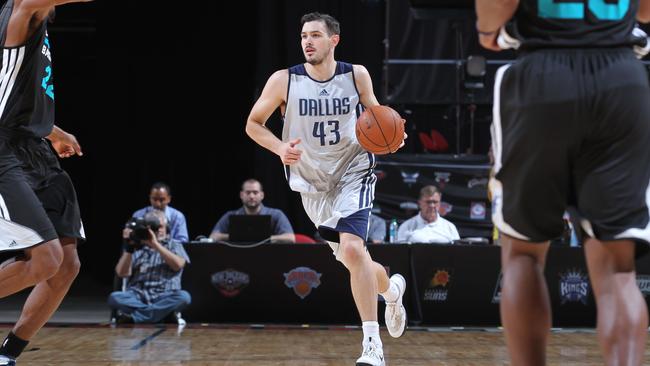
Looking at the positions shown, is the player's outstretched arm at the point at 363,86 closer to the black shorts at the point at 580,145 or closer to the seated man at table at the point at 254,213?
the black shorts at the point at 580,145

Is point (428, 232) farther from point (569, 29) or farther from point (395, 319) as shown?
point (569, 29)

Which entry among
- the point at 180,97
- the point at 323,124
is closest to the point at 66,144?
the point at 323,124

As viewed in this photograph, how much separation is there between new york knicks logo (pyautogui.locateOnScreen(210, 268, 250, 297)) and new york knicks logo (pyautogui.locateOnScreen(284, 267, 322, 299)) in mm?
416

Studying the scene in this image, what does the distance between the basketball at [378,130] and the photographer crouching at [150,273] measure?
377 centimetres

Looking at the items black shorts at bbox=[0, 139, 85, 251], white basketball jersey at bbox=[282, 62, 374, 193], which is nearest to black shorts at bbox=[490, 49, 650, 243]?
black shorts at bbox=[0, 139, 85, 251]

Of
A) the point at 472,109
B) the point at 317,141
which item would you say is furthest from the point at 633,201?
the point at 472,109

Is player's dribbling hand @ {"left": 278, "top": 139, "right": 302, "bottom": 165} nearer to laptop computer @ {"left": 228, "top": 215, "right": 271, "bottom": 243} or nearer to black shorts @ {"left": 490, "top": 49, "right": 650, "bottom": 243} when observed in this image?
black shorts @ {"left": 490, "top": 49, "right": 650, "bottom": 243}

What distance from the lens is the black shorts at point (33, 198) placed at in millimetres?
4023

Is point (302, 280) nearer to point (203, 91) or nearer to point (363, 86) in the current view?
→ point (363, 86)

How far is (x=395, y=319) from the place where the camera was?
5.76 meters

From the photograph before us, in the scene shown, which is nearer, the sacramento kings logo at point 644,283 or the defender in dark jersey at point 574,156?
the defender in dark jersey at point 574,156

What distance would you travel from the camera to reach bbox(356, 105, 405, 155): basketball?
4973mm

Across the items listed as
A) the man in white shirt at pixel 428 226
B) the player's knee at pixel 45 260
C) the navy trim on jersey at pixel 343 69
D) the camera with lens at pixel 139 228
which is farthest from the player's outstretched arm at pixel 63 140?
the man in white shirt at pixel 428 226

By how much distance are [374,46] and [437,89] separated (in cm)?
123
